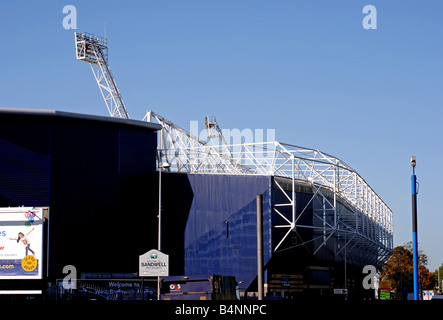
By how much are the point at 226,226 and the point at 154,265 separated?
75.7 ft

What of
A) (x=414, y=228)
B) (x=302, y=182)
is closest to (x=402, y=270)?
(x=302, y=182)

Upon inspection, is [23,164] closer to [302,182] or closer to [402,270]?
[302,182]

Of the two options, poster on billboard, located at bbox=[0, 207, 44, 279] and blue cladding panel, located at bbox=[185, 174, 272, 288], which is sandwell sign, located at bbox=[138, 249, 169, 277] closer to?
poster on billboard, located at bbox=[0, 207, 44, 279]

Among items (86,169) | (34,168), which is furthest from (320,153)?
(34,168)

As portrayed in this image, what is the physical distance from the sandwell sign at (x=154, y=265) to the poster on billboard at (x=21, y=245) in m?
12.8

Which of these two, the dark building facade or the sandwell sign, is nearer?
the sandwell sign

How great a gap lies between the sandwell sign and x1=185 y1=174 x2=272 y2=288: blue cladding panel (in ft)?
71.3

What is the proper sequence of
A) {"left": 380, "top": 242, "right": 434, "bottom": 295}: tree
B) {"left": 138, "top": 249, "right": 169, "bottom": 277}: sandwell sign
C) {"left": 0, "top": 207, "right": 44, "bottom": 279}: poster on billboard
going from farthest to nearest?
{"left": 380, "top": 242, "right": 434, "bottom": 295}: tree → {"left": 0, "top": 207, "right": 44, "bottom": 279}: poster on billboard → {"left": 138, "top": 249, "right": 169, "bottom": 277}: sandwell sign

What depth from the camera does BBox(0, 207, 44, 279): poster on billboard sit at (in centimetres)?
5494

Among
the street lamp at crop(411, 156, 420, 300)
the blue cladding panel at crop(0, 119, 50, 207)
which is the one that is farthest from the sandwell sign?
the blue cladding panel at crop(0, 119, 50, 207)

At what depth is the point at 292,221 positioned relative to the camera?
68438 millimetres

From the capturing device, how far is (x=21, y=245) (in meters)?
55.2
